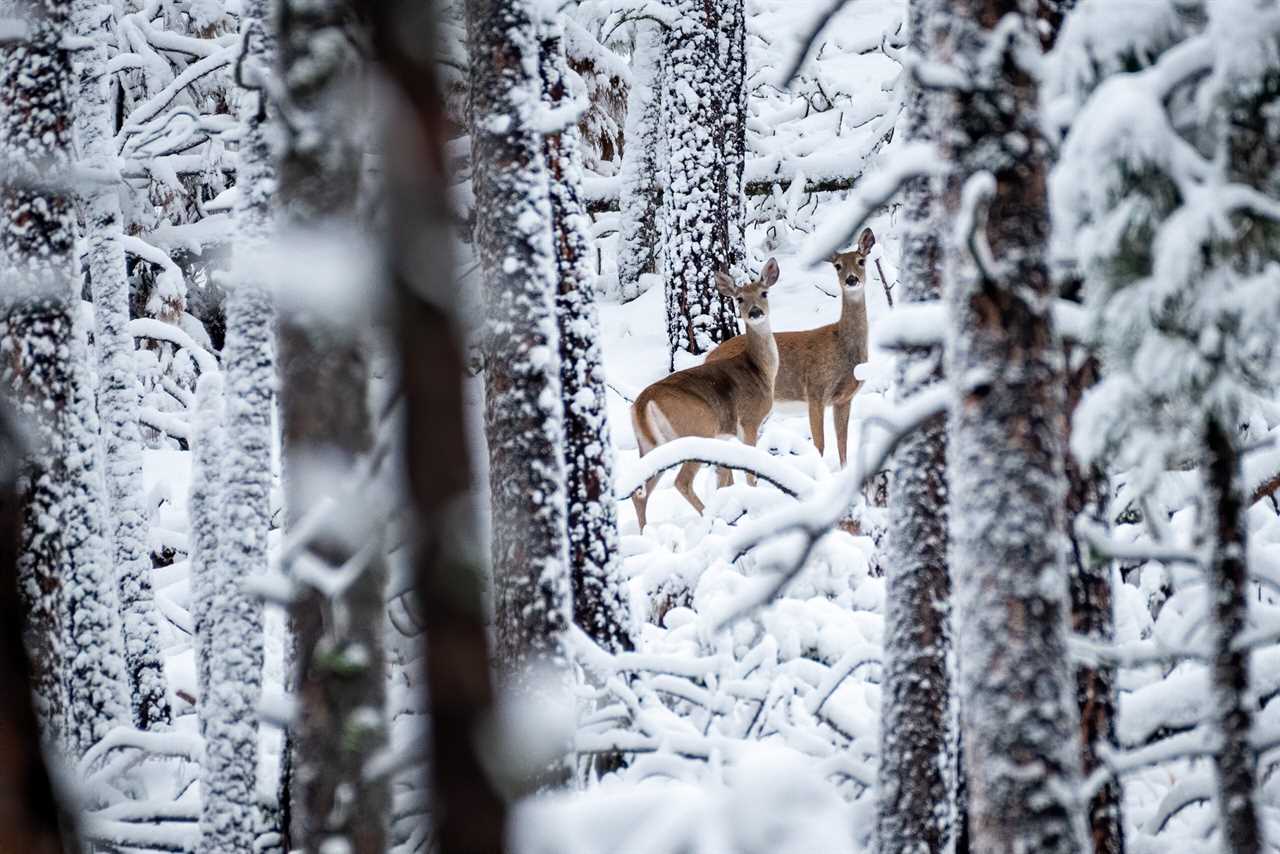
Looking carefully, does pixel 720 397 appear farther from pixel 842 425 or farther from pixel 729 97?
pixel 729 97

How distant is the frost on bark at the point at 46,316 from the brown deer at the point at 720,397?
499cm

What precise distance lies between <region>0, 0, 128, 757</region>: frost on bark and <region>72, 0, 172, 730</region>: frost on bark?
56.7 inches

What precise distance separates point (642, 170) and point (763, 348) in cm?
501

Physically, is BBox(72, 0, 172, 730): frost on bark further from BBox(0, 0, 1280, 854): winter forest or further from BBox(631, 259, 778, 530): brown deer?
BBox(631, 259, 778, 530): brown deer

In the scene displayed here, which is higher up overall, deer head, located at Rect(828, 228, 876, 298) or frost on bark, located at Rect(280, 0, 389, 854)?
deer head, located at Rect(828, 228, 876, 298)

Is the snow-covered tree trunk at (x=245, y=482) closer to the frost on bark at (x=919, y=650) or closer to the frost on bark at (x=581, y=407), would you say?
the frost on bark at (x=581, y=407)

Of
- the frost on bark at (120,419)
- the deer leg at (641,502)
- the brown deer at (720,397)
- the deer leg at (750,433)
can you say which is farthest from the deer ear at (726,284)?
the frost on bark at (120,419)

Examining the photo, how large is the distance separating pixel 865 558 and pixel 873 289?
8.57 m

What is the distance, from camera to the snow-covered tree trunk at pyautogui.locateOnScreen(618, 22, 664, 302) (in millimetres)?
15383

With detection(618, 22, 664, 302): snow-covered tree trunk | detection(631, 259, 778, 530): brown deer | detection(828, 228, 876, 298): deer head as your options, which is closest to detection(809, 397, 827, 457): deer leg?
detection(631, 259, 778, 530): brown deer

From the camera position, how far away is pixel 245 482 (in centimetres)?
554

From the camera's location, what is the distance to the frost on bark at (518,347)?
15.8 feet

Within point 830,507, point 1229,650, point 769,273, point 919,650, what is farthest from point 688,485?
point 1229,650

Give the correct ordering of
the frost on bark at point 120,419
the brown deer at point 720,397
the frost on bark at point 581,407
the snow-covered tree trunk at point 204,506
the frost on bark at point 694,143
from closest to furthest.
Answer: the frost on bark at point 581,407 < the snow-covered tree trunk at point 204,506 < the frost on bark at point 120,419 < the brown deer at point 720,397 < the frost on bark at point 694,143
